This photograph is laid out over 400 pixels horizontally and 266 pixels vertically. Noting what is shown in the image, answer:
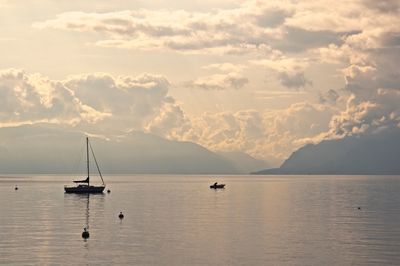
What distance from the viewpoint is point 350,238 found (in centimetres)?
8975

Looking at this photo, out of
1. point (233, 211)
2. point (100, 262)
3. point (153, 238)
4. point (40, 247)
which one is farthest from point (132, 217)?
point (100, 262)

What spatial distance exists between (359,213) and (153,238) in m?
63.9

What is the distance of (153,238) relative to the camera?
88500mm

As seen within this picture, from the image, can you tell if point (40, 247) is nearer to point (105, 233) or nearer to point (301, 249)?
point (105, 233)

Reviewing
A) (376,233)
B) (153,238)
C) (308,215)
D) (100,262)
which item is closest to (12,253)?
(100,262)

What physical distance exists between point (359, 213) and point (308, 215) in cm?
1491

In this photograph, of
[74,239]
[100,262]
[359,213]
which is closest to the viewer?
[100,262]

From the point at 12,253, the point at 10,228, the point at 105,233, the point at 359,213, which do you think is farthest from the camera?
the point at 359,213

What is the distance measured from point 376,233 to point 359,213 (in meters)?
40.9

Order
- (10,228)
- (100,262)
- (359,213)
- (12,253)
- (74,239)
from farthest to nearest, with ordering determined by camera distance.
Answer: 1. (359,213)
2. (10,228)
3. (74,239)
4. (12,253)
5. (100,262)

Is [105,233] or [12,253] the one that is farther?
[105,233]

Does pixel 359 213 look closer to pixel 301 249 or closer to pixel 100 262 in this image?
pixel 301 249

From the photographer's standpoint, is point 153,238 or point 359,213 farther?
point 359,213

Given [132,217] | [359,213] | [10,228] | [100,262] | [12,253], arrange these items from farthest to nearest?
[359,213]
[132,217]
[10,228]
[12,253]
[100,262]
